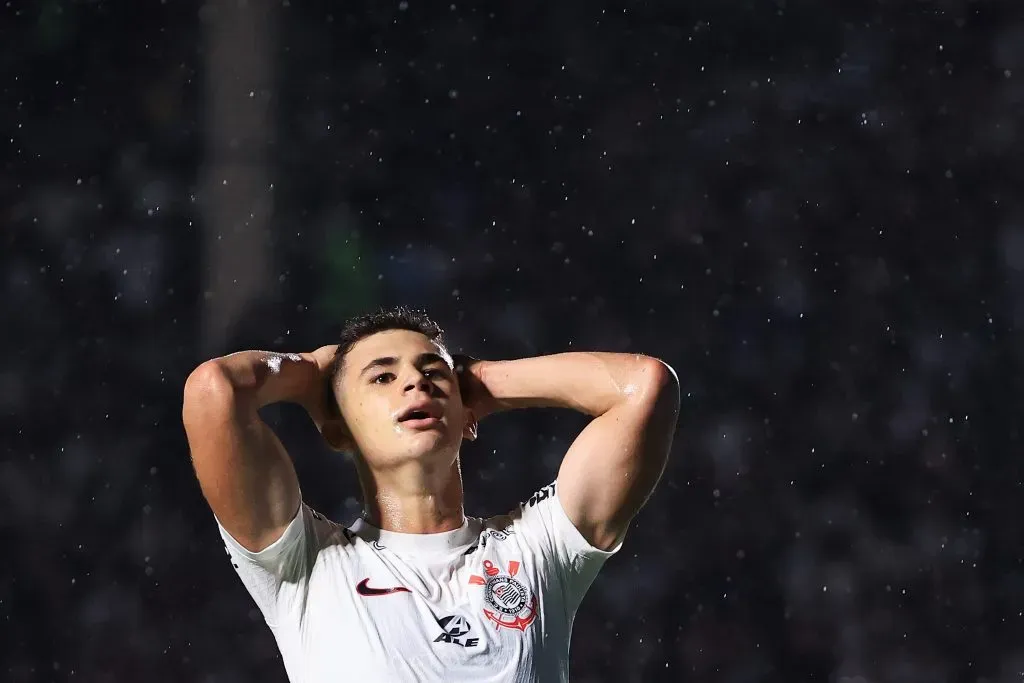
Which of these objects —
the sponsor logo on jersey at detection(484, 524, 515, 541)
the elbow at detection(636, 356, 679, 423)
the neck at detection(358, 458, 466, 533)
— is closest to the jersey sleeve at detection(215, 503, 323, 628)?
the neck at detection(358, 458, 466, 533)

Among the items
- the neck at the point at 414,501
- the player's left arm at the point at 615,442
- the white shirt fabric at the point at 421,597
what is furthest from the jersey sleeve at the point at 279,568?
the player's left arm at the point at 615,442

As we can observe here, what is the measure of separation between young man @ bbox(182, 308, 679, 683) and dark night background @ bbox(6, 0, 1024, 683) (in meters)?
1.19

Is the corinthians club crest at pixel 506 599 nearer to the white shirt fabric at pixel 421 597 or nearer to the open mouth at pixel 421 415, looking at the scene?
the white shirt fabric at pixel 421 597

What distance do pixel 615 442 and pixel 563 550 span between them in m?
0.16

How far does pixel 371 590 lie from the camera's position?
1.73 m

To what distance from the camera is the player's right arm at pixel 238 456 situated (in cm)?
168

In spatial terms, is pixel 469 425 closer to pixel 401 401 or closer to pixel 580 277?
pixel 401 401

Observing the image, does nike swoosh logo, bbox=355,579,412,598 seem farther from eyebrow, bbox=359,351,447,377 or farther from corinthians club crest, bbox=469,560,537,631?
eyebrow, bbox=359,351,447,377

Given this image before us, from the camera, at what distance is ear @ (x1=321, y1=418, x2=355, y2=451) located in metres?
1.91

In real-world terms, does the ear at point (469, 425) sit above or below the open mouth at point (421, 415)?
below

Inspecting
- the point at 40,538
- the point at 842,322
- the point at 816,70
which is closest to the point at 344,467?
the point at 40,538

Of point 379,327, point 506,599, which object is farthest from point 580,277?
point 506,599

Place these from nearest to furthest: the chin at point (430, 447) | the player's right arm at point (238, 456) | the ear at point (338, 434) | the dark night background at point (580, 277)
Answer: the player's right arm at point (238, 456) < the chin at point (430, 447) < the ear at point (338, 434) < the dark night background at point (580, 277)

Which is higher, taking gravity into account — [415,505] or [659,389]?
[659,389]
